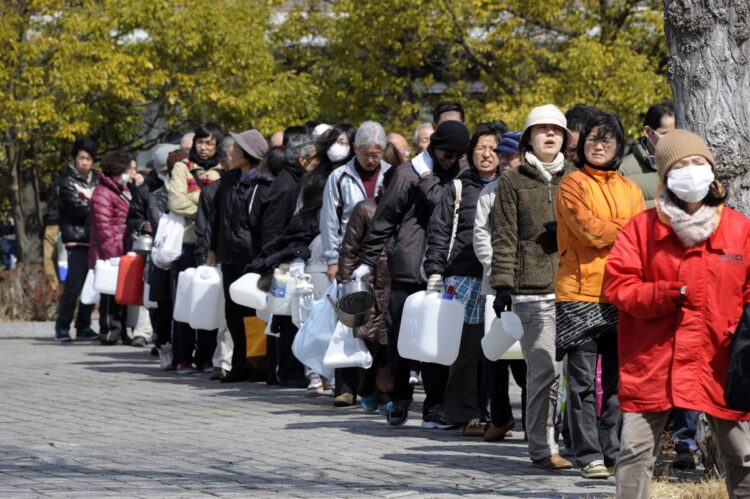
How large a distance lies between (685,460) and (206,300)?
20.3 ft

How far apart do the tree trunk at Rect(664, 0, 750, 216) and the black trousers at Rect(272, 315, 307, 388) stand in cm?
597

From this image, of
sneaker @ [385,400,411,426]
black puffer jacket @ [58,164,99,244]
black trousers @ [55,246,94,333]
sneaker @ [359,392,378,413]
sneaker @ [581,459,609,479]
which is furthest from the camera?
black puffer jacket @ [58,164,99,244]

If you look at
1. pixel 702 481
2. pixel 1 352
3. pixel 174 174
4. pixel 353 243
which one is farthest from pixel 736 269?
pixel 1 352

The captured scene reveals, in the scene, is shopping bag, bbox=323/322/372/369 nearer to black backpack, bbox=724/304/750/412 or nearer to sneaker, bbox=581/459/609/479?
sneaker, bbox=581/459/609/479

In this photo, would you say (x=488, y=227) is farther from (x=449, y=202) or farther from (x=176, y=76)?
(x=176, y=76)

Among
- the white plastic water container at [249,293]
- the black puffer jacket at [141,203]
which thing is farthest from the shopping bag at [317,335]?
the black puffer jacket at [141,203]

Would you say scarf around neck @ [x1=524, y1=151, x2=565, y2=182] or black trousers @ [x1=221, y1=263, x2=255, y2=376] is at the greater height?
scarf around neck @ [x1=524, y1=151, x2=565, y2=182]

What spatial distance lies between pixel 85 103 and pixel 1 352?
262 inches

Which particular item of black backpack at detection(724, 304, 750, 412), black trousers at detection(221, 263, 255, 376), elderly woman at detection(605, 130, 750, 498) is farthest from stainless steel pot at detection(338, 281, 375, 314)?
black backpack at detection(724, 304, 750, 412)

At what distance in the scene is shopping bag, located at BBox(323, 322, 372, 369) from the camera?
11.3 m

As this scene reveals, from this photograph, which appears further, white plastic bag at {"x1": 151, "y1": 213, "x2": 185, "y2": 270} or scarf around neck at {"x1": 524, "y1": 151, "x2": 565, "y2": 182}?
white plastic bag at {"x1": 151, "y1": 213, "x2": 185, "y2": 270}

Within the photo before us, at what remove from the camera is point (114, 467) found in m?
8.60

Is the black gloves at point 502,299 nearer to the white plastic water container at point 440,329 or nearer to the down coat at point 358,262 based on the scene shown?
the white plastic water container at point 440,329

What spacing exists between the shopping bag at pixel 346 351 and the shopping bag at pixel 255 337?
2494 mm
